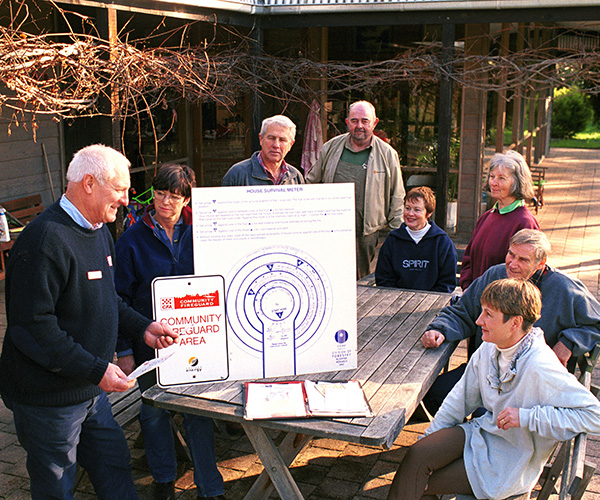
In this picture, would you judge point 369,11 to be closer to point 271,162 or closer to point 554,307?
point 271,162

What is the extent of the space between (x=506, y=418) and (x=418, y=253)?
1937 millimetres

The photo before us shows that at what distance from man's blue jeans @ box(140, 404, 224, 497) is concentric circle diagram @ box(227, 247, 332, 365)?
0.54 m

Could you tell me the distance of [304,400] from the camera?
2.64m

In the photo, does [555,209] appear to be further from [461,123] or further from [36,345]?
[36,345]

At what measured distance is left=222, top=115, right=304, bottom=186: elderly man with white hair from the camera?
13.8 feet

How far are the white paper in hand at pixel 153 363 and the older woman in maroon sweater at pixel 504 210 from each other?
2094 millimetres

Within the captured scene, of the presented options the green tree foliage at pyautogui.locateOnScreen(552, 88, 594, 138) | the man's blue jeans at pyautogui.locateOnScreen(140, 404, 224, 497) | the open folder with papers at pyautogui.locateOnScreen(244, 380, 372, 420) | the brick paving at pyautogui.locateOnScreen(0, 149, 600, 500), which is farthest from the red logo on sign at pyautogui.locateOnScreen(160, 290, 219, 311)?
the green tree foliage at pyautogui.locateOnScreen(552, 88, 594, 138)

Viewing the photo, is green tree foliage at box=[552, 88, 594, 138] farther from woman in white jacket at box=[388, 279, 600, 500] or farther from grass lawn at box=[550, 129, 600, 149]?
woman in white jacket at box=[388, 279, 600, 500]

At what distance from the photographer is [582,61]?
6.73 metres

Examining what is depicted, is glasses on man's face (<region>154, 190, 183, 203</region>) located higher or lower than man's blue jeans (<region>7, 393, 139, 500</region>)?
higher

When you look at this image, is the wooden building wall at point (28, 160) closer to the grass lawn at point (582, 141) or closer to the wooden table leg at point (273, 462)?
the wooden table leg at point (273, 462)

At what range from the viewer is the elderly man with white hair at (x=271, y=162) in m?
4.20

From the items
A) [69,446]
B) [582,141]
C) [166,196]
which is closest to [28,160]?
[166,196]

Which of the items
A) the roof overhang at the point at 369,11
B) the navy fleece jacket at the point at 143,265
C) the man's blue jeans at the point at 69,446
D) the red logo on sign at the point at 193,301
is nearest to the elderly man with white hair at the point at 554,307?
the red logo on sign at the point at 193,301
